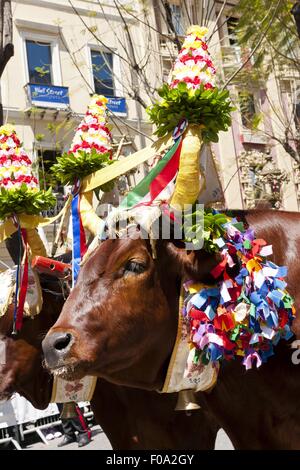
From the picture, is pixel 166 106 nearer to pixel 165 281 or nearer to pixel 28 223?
pixel 165 281

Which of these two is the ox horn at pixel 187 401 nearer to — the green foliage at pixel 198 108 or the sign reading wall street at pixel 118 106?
the green foliage at pixel 198 108

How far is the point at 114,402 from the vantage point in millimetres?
4570

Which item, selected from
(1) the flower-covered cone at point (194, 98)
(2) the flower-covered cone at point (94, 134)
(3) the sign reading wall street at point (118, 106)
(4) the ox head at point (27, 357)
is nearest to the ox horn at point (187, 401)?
(1) the flower-covered cone at point (194, 98)

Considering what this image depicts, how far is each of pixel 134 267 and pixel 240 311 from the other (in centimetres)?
56

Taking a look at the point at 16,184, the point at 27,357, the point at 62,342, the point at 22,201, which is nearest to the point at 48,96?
the point at 16,184

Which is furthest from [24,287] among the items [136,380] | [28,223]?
[136,380]

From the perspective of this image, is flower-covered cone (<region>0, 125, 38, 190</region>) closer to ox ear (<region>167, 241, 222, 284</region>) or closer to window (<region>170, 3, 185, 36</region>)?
ox ear (<region>167, 241, 222, 284</region>)

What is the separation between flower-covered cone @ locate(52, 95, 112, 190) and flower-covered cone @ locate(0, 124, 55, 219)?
0.46 m

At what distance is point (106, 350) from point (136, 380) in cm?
30

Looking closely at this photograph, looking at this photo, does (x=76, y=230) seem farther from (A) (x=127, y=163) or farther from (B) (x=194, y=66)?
(B) (x=194, y=66)

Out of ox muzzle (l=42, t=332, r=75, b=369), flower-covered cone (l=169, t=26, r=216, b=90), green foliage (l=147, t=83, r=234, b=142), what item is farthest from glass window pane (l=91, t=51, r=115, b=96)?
ox muzzle (l=42, t=332, r=75, b=369)

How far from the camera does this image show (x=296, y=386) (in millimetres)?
3092

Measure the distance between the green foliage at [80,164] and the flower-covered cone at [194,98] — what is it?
957 mm

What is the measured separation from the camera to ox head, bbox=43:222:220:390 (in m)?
2.80
